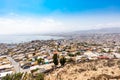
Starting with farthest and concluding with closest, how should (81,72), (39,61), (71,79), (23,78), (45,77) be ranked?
(39,61)
(23,78)
(45,77)
(81,72)
(71,79)

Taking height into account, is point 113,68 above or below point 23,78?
above

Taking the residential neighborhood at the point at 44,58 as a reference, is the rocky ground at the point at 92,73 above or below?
above

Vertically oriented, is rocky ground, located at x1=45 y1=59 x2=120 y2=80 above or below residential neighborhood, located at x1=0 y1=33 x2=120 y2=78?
above

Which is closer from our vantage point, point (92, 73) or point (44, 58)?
point (92, 73)

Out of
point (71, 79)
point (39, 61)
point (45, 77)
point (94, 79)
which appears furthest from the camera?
point (39, 61)

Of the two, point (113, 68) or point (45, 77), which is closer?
point (113, 68)

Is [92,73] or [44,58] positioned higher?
[92,73]

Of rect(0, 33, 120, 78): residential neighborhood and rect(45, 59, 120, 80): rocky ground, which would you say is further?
rect(0, 33, 120, 78): residential neighborhood

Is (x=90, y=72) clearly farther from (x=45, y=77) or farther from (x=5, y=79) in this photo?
(x=5, y=79)

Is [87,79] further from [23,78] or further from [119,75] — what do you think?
[23,78]

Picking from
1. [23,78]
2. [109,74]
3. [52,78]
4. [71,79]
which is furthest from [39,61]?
[109,74]

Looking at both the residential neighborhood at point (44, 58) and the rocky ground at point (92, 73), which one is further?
the residential neighborhood at point (44, 58)
